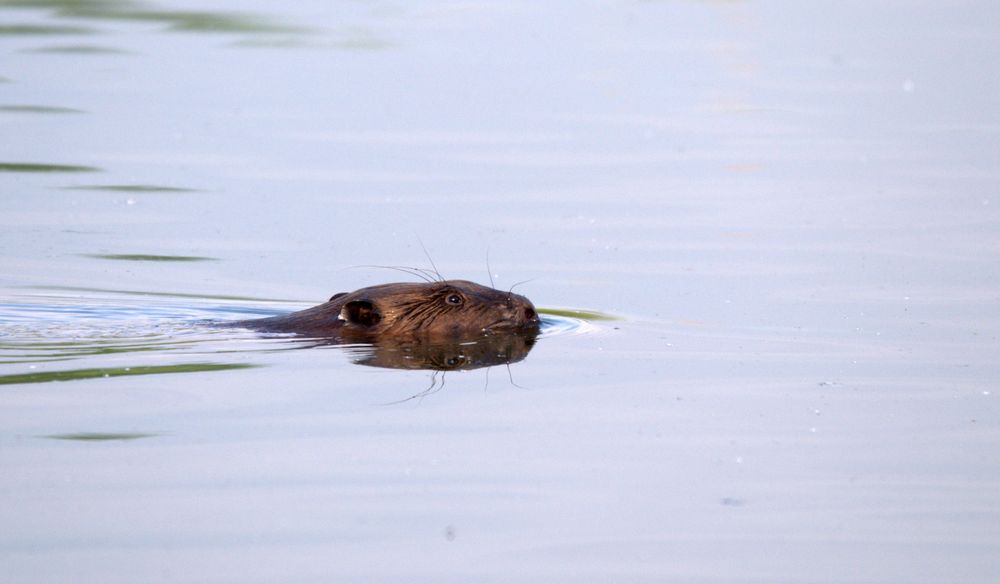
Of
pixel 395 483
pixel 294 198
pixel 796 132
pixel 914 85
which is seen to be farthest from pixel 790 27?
pixel 395 483

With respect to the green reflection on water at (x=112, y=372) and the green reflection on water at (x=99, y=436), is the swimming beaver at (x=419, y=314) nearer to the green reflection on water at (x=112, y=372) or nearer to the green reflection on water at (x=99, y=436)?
the green reflection on water at (x=112, y=372)

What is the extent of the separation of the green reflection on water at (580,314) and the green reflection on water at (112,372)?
6.50 ft

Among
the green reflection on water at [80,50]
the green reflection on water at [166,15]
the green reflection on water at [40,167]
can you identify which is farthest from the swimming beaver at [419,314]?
the green reflection on water at [166,15]

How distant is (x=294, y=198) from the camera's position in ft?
42.5

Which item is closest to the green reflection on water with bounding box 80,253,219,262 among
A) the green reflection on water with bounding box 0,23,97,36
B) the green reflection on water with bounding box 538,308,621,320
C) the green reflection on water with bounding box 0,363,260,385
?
the green reflection on water with bounding box 538,308,621,320

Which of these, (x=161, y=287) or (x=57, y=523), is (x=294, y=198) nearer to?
(x=161, y=287)

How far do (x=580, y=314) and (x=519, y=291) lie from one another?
0.69 meters

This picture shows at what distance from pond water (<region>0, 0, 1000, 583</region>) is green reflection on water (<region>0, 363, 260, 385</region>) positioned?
0.08 feet

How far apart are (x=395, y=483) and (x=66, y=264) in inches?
207

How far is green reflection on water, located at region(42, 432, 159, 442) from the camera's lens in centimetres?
709

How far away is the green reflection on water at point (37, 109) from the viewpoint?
54.5 ft

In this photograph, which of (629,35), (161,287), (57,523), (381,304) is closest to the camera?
(57,523)

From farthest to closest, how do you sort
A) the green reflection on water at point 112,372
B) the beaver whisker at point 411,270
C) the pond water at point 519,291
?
the beaver whisker at point 411,270, the green reflection on water at point 112,372, the pond water at point 519,291

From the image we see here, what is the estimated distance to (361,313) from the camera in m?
9.34
